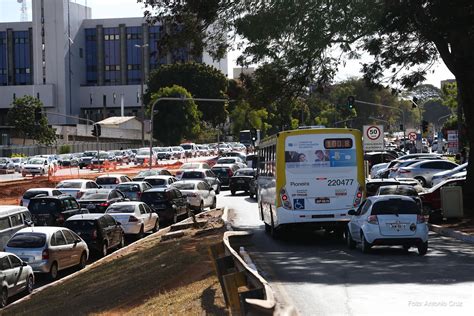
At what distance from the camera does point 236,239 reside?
55.3ft

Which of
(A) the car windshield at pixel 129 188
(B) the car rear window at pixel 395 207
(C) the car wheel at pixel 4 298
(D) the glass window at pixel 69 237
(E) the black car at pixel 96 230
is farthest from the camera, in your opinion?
(A) the car windshield at pixel 129 188

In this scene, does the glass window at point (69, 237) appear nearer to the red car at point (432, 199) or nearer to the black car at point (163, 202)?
the black car at point (163, 202)

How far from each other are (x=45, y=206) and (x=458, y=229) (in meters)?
15.4

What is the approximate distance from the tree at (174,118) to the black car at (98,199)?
70595 mm

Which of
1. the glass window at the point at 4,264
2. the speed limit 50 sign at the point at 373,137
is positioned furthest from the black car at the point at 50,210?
the speed limit 50 sign at the point at 373,137

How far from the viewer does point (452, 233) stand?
27.7 meters

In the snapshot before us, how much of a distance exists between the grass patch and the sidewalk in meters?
7.84

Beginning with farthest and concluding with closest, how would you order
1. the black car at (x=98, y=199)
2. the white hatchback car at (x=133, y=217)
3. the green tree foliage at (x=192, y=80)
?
1. the green tree foliage at (x=192, y=80)
2. the black car at (x=98, y=199)
3. the white hatchback car at (x=133, y=217)

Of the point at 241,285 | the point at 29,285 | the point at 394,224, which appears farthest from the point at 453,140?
the point at 241,285

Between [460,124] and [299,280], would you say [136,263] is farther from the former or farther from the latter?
[460,124]

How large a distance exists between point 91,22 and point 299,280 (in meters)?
135

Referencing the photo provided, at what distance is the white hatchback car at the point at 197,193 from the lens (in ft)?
141

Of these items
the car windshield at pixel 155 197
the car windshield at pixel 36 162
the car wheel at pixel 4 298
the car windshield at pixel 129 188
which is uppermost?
the car windshield at pixel 36 162

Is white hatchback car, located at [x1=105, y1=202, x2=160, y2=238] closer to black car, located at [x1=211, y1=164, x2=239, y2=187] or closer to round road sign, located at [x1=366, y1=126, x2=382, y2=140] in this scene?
round road sign, located at [x1=366, y1=126, x2=382, y2=140]
